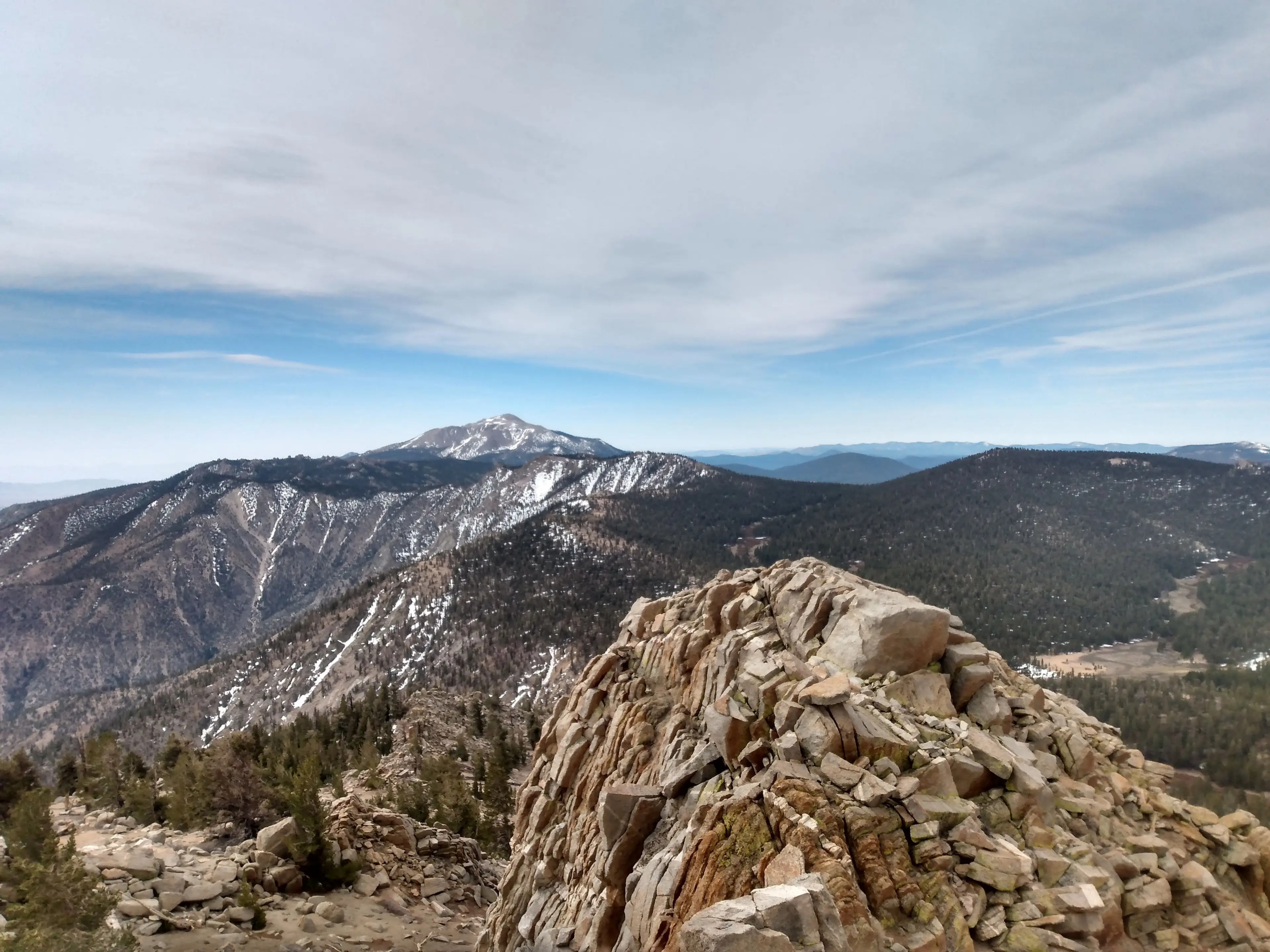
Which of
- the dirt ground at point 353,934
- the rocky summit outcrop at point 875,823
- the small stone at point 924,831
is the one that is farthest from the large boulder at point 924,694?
the dirt ground at point 353,934

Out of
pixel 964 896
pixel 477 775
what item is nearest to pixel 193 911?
pixel 964 896

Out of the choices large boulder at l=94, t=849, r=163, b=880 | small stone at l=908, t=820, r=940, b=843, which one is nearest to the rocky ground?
large boulder at l=94, t=849, r=163, b=880

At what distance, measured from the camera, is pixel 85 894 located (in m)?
23.0

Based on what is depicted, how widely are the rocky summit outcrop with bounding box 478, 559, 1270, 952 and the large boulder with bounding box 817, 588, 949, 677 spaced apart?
0.24ft

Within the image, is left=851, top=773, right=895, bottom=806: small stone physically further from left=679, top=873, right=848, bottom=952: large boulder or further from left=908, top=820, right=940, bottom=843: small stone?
left=679, top=873, right=848, bottom=952: large boulder

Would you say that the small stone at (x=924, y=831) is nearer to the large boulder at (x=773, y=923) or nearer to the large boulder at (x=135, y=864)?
the large boulder at (x=773, y=923)

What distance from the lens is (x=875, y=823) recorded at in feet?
46.9

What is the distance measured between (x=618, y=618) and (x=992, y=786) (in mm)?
187528

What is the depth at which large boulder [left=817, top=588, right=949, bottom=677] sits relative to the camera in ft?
68.5

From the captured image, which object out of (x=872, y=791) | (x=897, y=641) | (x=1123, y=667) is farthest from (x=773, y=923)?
(x=1123, y=667)

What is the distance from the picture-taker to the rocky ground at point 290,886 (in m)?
26.6

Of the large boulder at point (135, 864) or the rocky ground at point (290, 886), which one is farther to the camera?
the large boulder at point (135, 864)

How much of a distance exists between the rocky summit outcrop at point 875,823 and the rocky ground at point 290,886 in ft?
33.2

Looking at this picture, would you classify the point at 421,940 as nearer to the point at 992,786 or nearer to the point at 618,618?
the point at 992,786
